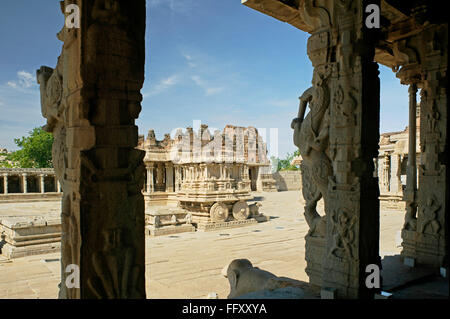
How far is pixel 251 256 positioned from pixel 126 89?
7.38m

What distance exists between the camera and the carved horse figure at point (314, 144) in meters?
3.51

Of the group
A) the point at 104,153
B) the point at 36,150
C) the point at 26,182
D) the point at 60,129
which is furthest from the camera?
the point at 36,150

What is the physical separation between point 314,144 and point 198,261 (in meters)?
5.85

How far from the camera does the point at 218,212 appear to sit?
1395 cm

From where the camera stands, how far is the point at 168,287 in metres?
6.39

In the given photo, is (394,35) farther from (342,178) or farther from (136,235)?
(136,235)

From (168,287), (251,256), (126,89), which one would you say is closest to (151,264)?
Result: (168,287)

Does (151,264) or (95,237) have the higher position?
(95,237)

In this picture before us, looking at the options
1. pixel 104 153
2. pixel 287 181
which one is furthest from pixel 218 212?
pixel 287 181

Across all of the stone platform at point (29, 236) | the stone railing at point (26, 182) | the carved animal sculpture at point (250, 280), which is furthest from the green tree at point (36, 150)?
the carved animal sculpture at point (250, 280)

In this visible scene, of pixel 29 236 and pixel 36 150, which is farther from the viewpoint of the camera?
pixel 36 150

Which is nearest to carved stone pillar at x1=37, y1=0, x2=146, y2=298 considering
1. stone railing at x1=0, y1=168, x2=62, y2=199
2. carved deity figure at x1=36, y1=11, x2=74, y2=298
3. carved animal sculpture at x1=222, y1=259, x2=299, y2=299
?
carved deity figure at x1=36, y1=11, x2=74, y2=298

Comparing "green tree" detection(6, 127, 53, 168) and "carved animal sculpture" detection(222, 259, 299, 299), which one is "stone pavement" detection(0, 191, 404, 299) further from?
"green tree" detection(6, 127, 53, 168)

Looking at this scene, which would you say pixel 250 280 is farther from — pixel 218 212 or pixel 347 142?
pixel 218 212
